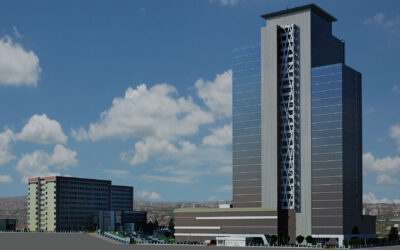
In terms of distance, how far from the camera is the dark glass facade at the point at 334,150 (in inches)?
7343

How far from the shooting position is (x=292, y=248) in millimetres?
169000

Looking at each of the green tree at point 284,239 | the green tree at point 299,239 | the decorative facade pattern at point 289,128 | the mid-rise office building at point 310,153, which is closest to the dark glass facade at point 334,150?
the mid-rise office building at point 310,153

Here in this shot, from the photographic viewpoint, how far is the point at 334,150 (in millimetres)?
187875

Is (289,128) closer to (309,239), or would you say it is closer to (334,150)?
(334,150)

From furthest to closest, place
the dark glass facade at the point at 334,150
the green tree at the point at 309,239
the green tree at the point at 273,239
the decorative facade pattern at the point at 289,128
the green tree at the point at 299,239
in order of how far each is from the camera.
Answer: the decorative facade pattern at the point at 289,128 → the green tree at the point at 273,239 → the dark glass facade at the point at 334,150 → the green tree at the point at 299,239 → the green tree at the point at 309,239

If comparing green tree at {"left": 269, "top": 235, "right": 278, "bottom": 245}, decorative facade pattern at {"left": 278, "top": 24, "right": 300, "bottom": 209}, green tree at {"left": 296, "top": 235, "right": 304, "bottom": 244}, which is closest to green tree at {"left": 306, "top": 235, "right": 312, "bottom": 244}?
green tree at {"left": 296, "top": 235, "right": 304, "bottom": 244}

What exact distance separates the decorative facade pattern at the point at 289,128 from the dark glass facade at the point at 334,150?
20.4 feet

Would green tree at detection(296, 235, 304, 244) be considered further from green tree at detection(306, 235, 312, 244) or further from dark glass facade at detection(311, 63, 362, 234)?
dark glass facade at detection(311, 63, 362, 234)

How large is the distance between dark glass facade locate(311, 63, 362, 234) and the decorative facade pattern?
245 inches

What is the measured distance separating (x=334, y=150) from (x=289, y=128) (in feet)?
56.2

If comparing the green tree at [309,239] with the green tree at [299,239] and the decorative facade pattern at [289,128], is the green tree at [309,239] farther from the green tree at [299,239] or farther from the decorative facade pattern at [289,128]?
the decorative facade pattern at [289,128]

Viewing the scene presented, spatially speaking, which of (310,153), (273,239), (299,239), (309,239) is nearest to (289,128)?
(310,153)

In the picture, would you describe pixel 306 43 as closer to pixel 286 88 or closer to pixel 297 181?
pixel 286 88

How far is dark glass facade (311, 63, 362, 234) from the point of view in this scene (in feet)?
612
